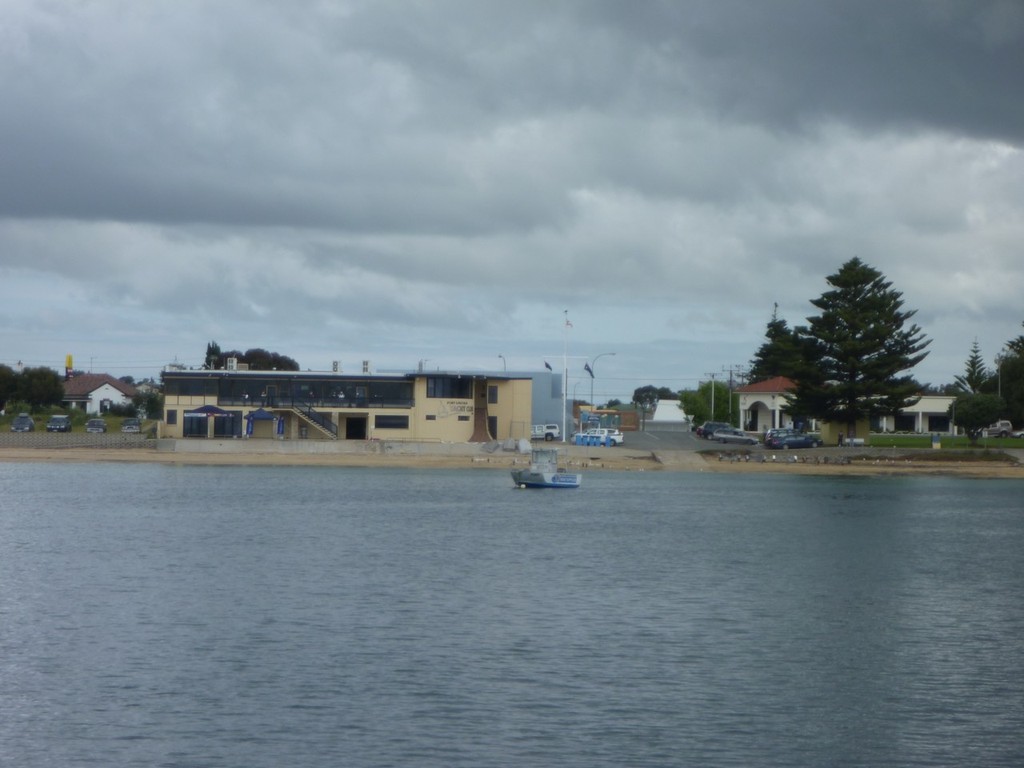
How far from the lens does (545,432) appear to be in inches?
4545

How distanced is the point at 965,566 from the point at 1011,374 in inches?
3537

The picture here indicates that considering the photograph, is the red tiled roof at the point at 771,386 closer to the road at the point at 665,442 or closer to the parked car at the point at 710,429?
the road at the point at 665,442

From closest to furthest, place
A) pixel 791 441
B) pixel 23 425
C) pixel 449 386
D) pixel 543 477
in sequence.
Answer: pixel 543 477, pixel 449 386, pixel 791 441, pixel 23 425

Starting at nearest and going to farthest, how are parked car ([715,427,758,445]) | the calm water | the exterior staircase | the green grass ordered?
the calm water < the green grass < the exterior staircase < parked car ([715,427,758,445])

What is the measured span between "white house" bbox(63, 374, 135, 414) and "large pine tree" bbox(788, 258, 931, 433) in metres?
96.6

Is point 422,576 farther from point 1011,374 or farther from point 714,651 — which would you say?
point 1011,374

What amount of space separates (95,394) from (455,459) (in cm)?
8407

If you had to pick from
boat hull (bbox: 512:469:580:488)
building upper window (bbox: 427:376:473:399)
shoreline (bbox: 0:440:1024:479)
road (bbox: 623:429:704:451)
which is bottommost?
boat hull (bbox: 512:469:580:488)

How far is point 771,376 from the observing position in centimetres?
14762

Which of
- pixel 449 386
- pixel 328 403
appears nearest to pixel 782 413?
pixel 449 386

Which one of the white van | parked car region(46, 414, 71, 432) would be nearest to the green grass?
the white van

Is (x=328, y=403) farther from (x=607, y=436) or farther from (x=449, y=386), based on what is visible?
(x=607, y=436)

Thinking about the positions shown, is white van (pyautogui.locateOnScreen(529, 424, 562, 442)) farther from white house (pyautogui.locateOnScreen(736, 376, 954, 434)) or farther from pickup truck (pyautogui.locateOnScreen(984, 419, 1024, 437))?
pickup truck (pyautogui.locateOnScreen(984, 419, 1024, 437))

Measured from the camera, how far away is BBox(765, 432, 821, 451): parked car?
348ft
